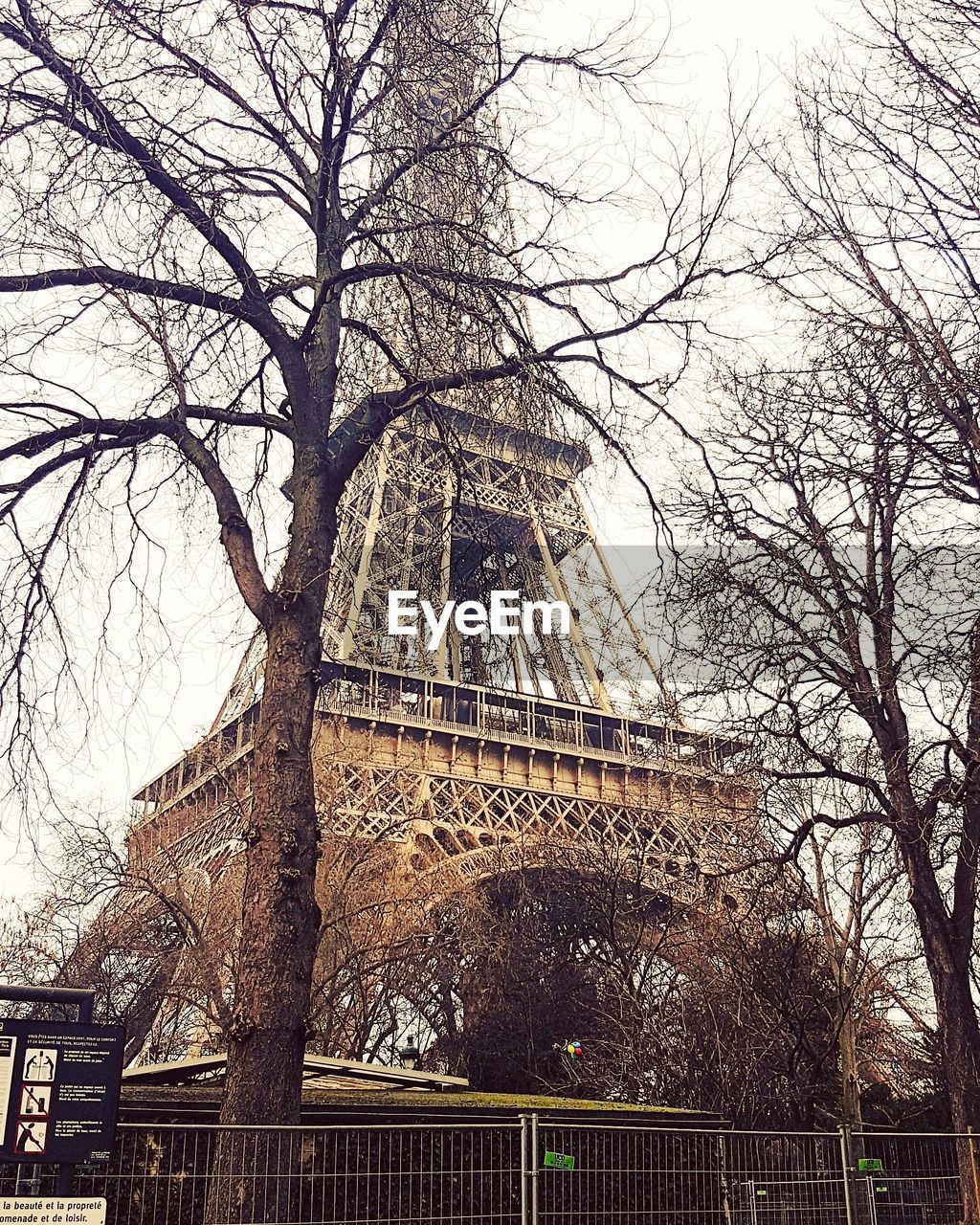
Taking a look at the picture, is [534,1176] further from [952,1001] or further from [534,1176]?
[952,1001]

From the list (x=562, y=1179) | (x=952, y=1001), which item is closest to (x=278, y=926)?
(x=562, y=1179)

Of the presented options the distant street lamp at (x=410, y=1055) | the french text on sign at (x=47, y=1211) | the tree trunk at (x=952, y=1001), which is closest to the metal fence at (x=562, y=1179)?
the tree trunk at (x=952, y=1001)

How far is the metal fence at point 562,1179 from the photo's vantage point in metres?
5.80

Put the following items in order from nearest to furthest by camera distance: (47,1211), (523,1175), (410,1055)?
(47,1211) < (523,1175) < (410,1055)

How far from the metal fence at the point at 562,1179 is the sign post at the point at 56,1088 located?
48 centimetres

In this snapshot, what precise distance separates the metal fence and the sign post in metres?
0.48

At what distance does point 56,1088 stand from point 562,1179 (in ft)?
12.4

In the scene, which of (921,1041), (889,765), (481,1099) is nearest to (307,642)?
(889,765)

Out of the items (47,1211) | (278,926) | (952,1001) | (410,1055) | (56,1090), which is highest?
(410,1055)

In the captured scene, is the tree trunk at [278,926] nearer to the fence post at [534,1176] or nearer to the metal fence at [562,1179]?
the metal fence at [562,1179]

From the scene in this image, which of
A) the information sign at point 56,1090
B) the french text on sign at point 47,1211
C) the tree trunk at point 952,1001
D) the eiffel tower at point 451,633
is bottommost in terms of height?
the french text on sign at point 47,1211

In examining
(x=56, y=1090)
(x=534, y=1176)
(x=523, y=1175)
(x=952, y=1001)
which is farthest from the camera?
(x=952, y=1001)

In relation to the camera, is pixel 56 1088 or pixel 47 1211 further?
pixel 56 1088

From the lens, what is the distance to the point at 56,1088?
196 inches
